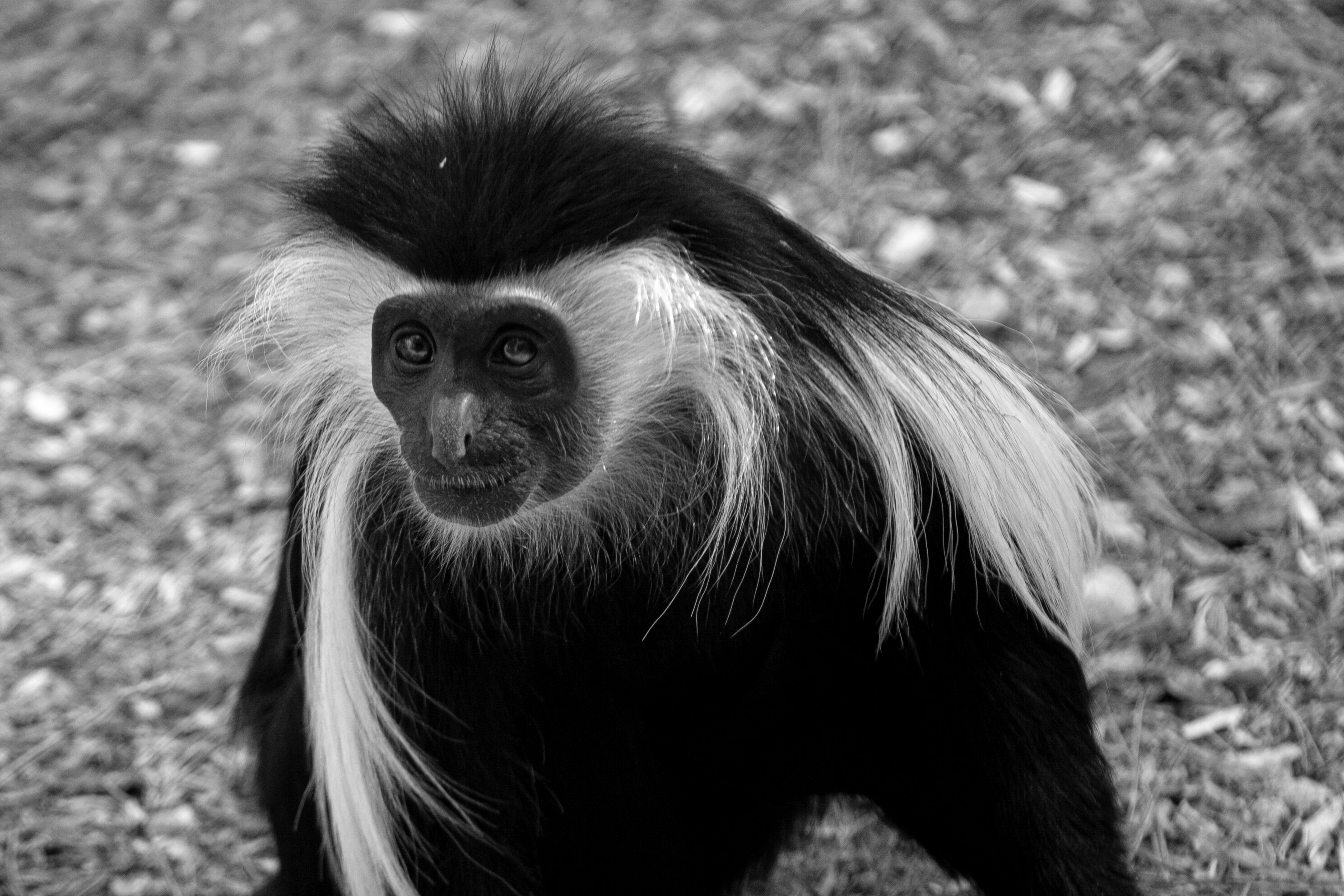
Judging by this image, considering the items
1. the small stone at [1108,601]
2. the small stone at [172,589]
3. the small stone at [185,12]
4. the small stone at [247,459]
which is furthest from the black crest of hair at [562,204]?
the small stone at [185,12]

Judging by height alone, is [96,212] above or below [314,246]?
below

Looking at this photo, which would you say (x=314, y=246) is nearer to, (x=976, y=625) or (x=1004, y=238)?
(x=976, y=625)

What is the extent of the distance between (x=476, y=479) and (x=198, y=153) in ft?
12.2

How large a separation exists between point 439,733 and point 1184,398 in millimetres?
2552

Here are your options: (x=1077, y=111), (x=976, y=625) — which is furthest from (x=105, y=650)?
(x=1077, y=111)

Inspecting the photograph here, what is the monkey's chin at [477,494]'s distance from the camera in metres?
2.77

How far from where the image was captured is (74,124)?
6129 mm

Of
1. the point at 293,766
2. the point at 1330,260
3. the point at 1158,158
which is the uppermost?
the point at 1158,158

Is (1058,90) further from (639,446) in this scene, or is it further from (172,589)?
(172,589)

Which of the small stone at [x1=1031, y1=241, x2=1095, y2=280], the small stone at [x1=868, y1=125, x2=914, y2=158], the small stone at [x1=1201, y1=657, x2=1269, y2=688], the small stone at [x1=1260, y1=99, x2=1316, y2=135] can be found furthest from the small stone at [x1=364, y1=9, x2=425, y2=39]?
the small stone at [x1=1201, y1=657, x2=1269, y2=688]

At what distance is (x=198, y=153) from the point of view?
5.93 metres

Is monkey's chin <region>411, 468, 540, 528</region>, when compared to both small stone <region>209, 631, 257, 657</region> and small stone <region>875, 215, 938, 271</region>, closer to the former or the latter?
small stone <region>209, 631, 257, 657</region>

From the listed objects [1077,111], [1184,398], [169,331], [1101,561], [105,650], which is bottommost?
[105,650]

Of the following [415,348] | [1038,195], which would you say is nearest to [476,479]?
[415,348]
